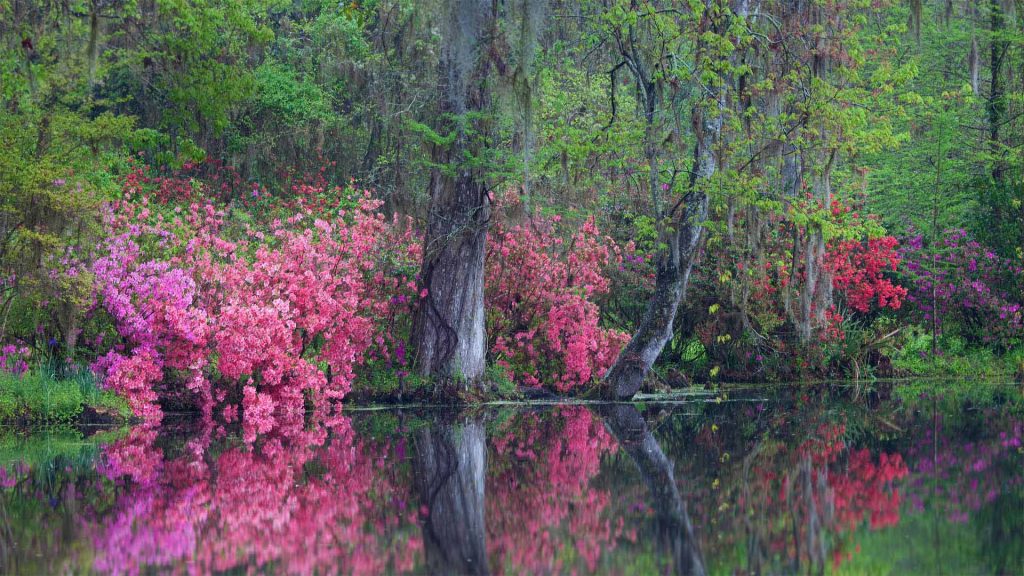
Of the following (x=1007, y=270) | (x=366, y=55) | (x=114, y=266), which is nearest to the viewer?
(x=114, y=266)

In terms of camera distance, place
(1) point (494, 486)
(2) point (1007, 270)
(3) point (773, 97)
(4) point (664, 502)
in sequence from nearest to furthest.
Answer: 1. (4) point (664, 502)
2. (1) point (494, 486)
3. (3) point (773, 97)
4. (2) point (1007, 270)

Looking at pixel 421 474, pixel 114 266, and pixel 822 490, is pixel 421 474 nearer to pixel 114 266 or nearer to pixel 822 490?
pixel 822 490

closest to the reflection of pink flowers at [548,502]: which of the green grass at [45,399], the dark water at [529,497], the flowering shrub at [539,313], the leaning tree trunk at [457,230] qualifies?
the dark water at [529,497]

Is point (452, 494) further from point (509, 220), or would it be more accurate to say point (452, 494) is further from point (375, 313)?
point (375, 313)

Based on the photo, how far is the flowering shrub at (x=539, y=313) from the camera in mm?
19344

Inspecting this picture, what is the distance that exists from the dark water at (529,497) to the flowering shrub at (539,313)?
4.00 m

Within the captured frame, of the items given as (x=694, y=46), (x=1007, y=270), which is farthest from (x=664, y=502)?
(x=1007, y=270)

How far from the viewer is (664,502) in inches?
353

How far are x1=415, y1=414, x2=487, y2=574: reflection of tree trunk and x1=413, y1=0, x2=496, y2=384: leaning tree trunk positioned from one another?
3.02m

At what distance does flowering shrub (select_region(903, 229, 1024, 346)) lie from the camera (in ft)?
78.6

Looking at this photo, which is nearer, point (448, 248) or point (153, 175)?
point (448, 248)

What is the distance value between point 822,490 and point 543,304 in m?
10.5

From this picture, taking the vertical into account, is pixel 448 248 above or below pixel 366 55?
below

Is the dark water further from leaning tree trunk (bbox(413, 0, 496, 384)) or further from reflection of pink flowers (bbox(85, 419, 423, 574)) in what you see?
leaning tree trunk (bbox(413, 0, 496, 384))
